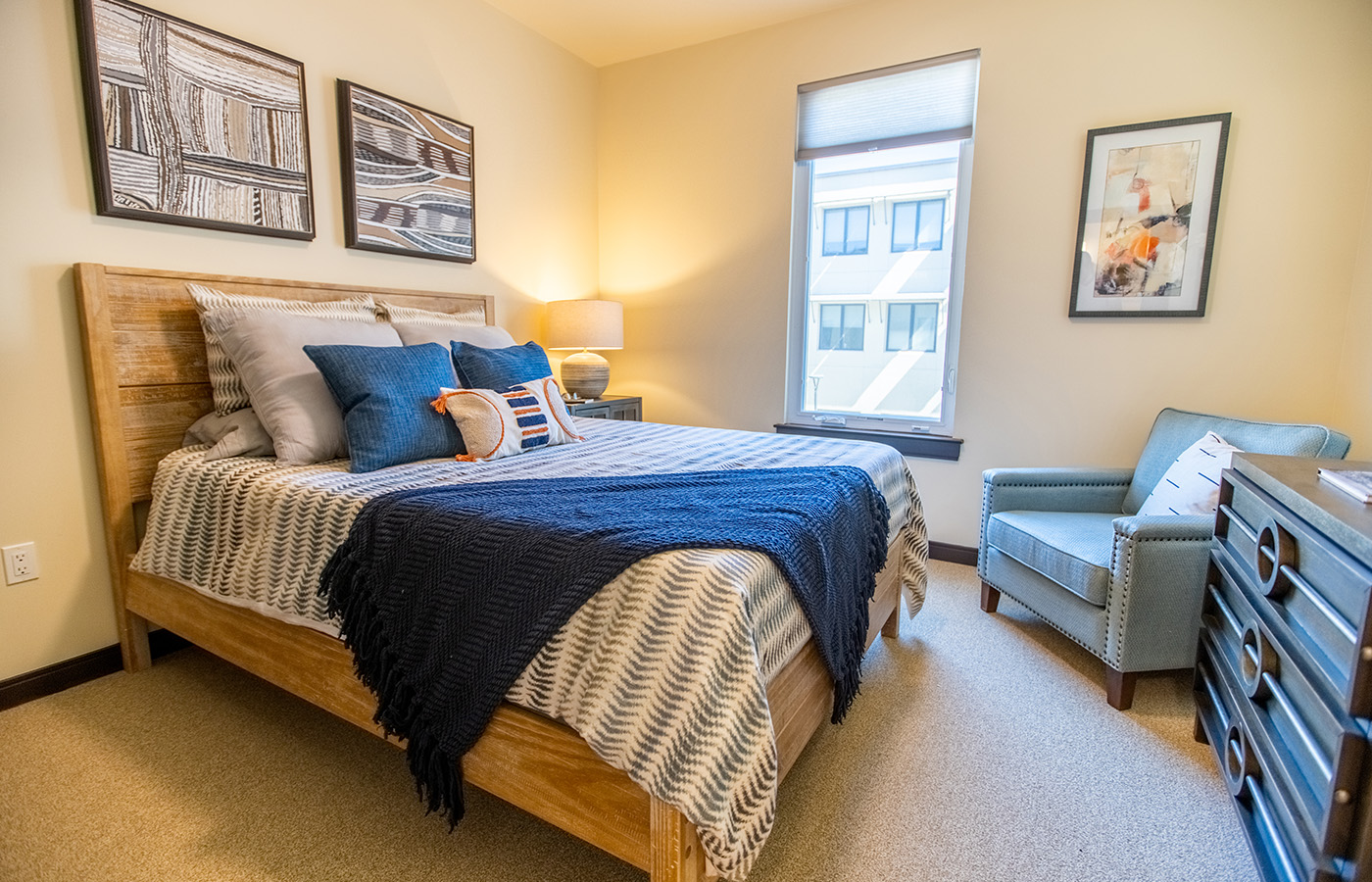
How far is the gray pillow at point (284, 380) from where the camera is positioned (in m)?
1.85

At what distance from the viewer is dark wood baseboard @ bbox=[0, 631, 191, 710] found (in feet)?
6.04

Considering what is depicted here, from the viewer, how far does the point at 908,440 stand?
123 inches

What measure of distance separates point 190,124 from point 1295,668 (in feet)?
10.4

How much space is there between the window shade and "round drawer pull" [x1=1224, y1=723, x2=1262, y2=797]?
2.50 m

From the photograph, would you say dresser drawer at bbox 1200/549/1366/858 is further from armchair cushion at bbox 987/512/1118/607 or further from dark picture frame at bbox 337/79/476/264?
dark picture frame at bbox 337/79/476/264

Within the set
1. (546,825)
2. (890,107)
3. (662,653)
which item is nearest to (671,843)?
(662,653)

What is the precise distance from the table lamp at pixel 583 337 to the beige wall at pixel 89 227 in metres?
0.30

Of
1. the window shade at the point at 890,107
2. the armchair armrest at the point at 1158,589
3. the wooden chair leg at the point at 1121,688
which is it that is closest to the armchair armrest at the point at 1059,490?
the armchair armrest at the point at 1158,589

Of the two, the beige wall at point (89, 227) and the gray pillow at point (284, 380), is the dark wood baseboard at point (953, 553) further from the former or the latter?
the gray pillow at point (284, 380)

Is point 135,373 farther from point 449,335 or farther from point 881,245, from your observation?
point 881,245

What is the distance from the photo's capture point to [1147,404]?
8.63 ft

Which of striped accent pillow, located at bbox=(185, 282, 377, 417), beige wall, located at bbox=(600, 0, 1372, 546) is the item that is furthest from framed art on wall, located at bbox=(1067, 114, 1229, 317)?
striped accent pillow, located at bbox=(185, 282, 377, 417)

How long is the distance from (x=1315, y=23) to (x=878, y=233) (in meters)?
1.64

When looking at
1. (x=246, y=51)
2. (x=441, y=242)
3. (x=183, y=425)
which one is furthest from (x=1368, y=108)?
(x=183, y=425)
